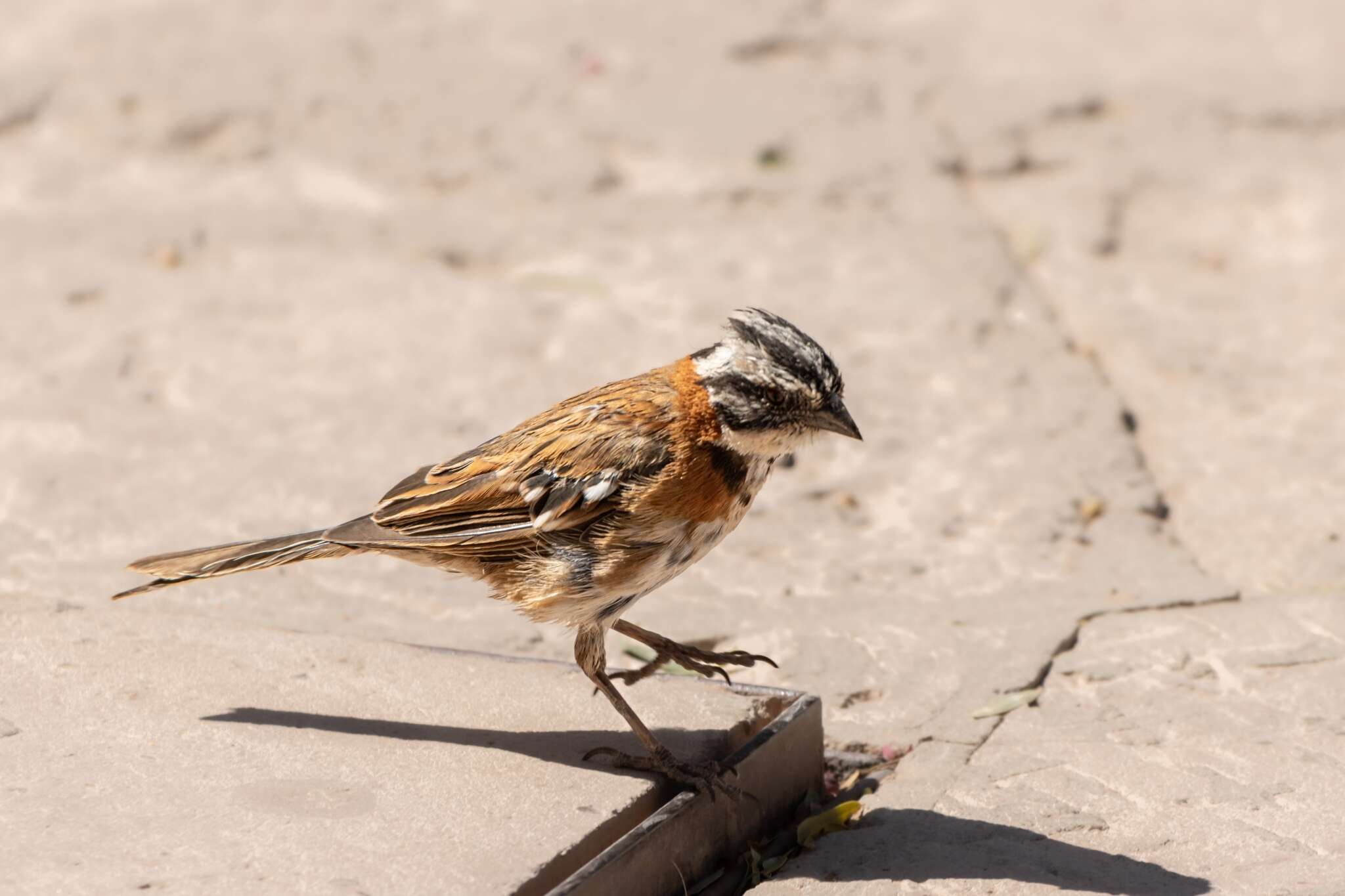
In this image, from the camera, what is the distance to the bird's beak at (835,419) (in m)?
4.38

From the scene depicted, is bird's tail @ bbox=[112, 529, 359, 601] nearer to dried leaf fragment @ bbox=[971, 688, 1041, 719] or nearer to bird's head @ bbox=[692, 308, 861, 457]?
bird's head @ bbox=[692, 308, 861, 457]

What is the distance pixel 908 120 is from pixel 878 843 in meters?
6.64

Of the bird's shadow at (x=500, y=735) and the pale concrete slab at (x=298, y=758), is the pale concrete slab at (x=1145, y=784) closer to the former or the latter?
the bird's shadow at (x=500, y=735)

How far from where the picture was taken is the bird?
14.1 ft

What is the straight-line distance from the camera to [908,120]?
10.1 metres

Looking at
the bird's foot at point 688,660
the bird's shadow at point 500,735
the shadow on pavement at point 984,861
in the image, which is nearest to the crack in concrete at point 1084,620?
the shadow on pavement at point 984,861

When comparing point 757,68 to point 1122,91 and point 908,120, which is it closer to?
point 908,120

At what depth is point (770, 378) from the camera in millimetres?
4320

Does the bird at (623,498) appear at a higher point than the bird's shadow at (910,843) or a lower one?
higher

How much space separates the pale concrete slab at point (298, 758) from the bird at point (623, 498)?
0.84 feet

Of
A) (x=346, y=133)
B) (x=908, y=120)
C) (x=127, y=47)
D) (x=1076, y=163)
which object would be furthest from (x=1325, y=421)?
(x=127, y=47)

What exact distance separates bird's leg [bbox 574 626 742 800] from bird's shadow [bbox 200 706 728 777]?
6 centimetres

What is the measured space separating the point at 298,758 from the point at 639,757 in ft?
3.00

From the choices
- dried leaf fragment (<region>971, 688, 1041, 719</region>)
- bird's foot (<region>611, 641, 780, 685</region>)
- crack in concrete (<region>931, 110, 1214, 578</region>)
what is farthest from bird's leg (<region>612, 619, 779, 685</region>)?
crack in concrete (<region>931, 110, 1214, 578</region>)
